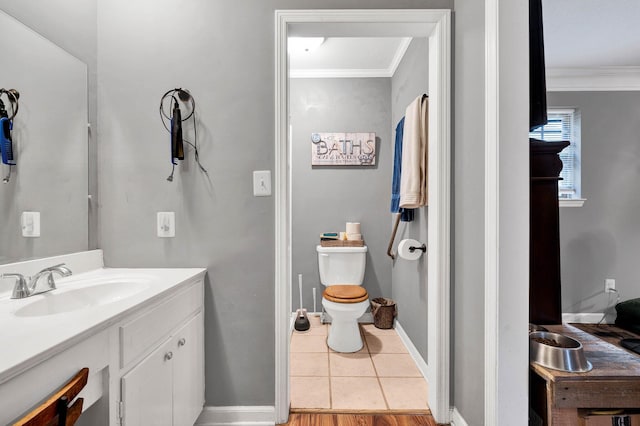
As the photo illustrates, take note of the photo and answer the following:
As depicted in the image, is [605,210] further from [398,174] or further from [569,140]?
[398,174]

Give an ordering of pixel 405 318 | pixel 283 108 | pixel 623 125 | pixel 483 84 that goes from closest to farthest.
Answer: pixel 483 84 → pixel 283 108 → pixel 405 318 → pixel 623 125

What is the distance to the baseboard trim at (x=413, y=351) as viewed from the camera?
1.81 metres

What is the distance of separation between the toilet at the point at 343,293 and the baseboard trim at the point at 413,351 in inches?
14.6

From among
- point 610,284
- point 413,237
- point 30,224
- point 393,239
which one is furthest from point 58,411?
point 610,284

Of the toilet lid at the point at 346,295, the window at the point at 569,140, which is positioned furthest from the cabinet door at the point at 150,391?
the window at the point at 569,140

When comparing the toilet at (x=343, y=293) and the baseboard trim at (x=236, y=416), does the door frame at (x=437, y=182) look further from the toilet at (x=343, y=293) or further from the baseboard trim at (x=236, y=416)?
the toilet at (x=343, y=293)

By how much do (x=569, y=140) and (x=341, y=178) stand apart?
→ 7.66 ft

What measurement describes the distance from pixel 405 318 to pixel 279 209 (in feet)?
5.08

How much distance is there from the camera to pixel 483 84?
3.73 ft

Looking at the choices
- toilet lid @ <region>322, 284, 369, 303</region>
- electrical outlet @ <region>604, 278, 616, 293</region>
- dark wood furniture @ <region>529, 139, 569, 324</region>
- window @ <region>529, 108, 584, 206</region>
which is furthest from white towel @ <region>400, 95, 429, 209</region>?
electrical outlet @ <region>604, 278, 616, 293</region>

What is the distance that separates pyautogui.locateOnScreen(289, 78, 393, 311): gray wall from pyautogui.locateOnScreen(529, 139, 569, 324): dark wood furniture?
155 centimetres

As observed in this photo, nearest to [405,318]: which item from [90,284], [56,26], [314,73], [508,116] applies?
[508,116]

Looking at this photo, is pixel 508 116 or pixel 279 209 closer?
pixel 508 116

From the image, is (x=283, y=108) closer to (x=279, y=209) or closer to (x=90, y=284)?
(x=279, y=209)
